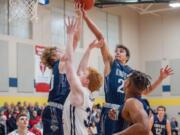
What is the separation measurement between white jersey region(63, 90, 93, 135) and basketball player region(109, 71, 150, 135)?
50 centimetres

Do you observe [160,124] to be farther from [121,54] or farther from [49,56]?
[49,56]

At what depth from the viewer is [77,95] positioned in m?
4.10

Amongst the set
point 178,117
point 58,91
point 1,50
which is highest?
point 1,50

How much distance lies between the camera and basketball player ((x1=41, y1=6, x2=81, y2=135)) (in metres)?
Answer: 5.02

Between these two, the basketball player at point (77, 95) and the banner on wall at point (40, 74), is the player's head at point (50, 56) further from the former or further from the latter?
the banner on wall at point (40, 74)

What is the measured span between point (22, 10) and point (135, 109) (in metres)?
11.5

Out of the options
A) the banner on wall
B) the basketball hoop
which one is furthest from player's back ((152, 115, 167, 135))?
the banner on wall

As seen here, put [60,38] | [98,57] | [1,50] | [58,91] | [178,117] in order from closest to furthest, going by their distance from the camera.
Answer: [58,91] → [1,50] → [60,38] → [98,57] → [178,117]

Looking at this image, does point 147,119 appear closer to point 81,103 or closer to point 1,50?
point 81,103

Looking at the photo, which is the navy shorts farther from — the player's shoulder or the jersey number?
the player's shoulder

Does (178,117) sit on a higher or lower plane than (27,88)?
lower

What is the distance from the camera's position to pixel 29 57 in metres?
16.2

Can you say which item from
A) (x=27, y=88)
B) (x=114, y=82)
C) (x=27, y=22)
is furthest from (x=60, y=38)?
(x=114, y=82)

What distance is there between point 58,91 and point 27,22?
11749mm
